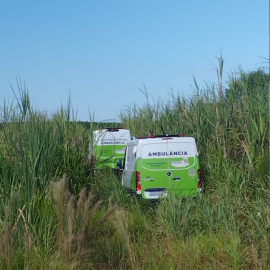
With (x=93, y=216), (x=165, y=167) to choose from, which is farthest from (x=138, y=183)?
(x=93, y=216)

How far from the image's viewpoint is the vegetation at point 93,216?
5.98 m

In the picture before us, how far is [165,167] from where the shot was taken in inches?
447

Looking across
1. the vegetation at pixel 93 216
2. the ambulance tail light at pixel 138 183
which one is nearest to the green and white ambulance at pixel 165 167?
the ambulance tail light at pixel 138 183

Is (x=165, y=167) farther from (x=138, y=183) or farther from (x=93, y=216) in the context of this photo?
(x=93, y=216)

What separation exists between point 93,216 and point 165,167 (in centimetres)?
374

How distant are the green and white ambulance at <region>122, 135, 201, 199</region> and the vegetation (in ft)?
1.60

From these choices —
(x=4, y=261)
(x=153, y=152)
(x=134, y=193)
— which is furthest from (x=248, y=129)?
(x=4, y=261)

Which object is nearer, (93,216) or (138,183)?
(93,216)

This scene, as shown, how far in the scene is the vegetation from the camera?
5.98 metres

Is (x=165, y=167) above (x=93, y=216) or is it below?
above

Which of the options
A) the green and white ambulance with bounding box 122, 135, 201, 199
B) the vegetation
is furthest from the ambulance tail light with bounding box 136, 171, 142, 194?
the vegetation

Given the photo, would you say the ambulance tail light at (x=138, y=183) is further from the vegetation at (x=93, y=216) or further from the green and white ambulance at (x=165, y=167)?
the vegetation at (x=93, y=216)

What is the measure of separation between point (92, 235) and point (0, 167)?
6.19ft

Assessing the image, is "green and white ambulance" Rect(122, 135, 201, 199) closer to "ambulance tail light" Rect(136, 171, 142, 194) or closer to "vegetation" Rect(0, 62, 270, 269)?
"ambulance tail light" Rect(136, 171, 142, 194)
